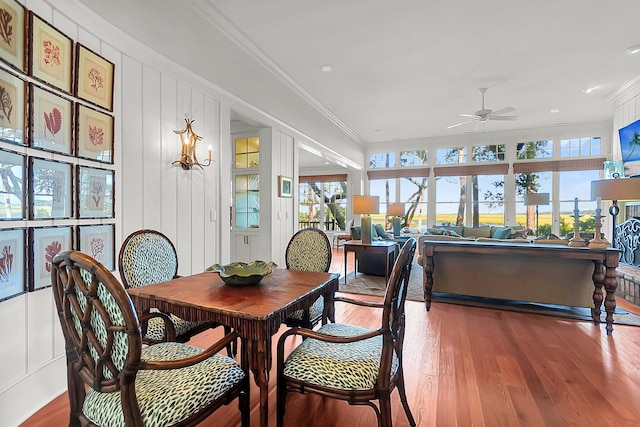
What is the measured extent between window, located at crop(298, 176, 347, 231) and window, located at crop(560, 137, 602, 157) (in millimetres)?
5694

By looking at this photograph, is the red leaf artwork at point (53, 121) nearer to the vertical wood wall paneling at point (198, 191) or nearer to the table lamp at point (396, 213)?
the vertical wood wall paneling at point (198, 191)

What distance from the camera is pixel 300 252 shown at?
98.4 inches

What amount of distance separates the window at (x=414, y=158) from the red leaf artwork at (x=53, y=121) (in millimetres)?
8279

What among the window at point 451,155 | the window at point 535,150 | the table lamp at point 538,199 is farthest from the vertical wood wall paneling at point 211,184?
the window at point 535,150

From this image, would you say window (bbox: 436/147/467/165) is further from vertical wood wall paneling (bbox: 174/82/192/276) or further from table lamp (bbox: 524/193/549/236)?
vertical wood wall paneling (bbox: 174/82/192/276)

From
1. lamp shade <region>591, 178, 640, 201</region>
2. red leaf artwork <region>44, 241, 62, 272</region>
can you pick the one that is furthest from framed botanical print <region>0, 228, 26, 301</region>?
lamp shade <region>591, 178, 640, 201</region>

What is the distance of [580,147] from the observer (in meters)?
7.37

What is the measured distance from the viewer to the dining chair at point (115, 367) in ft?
3.13

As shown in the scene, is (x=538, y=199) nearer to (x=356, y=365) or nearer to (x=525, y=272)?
(x=525, y=272)

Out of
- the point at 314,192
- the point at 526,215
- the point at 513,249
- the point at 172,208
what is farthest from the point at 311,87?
the point at 526,215

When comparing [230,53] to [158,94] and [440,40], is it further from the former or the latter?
[440,40]

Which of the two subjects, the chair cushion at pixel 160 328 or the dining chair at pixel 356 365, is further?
the chair cushion at pixel 160 328

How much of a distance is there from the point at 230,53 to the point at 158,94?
1271mm

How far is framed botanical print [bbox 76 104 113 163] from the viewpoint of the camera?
6.61 feet
